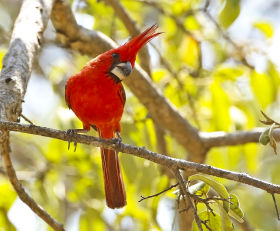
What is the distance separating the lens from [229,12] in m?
2.91

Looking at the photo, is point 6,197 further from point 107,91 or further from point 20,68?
point 20,68

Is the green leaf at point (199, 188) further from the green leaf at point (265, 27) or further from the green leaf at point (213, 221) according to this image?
the green leaf at point (265, 27)

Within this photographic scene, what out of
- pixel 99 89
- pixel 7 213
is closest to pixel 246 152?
pixel 99 89

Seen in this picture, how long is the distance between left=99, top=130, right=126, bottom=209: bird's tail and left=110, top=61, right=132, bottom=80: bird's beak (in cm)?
51

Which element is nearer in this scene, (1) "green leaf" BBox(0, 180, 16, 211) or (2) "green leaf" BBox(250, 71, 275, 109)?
(1) "green leaf" BBox(0, 180, 16, 211)

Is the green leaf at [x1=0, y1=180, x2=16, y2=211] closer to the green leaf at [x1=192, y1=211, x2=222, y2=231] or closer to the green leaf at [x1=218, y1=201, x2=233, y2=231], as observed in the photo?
the green leaf at [x1=192, y1=211, x2=222, y2=231]

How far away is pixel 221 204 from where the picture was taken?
7.20 ft

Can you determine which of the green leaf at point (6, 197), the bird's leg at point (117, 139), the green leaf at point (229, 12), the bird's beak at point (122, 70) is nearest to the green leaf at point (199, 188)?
the bird's leg at point (117, 139)

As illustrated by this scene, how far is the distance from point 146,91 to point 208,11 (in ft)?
3.17

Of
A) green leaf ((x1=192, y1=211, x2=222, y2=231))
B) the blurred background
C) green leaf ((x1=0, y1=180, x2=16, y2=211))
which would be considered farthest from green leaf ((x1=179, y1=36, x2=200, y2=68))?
green leaf ((x1=192, y1=211, x2=222, y2=231))

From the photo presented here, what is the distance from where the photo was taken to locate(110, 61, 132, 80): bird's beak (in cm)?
348

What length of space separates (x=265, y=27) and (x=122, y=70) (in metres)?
1.37

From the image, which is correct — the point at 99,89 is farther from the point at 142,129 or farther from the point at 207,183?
the point at 207,183

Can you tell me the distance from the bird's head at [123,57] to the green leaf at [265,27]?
1.08 m
